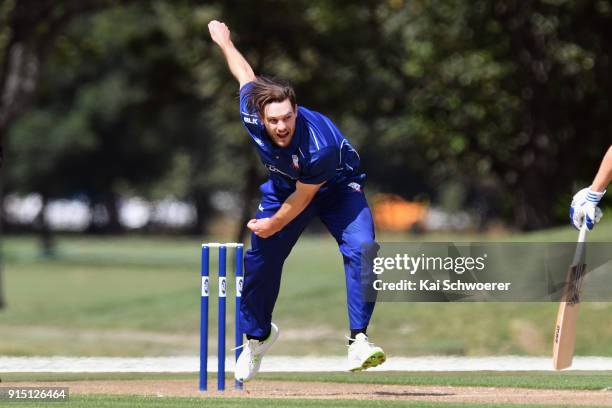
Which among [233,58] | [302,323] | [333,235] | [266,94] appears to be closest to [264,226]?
[333,235]

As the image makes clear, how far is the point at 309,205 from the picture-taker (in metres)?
9.65

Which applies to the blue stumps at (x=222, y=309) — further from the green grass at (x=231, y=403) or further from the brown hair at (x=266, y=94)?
the brown hair at (x=266, y=94)

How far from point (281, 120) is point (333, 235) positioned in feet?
3.33

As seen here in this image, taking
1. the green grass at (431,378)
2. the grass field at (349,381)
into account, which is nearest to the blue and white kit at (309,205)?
the grass field at (349,381)

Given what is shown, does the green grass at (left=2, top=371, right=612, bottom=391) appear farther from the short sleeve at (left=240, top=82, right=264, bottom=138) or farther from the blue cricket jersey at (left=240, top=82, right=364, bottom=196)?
the short sleeve at (left=240, top=82, right=264, bottom=138)

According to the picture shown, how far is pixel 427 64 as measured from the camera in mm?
29172

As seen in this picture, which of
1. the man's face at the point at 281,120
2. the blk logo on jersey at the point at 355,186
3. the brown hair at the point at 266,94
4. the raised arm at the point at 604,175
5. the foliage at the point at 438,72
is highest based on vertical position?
the foliage at the point at 438,72

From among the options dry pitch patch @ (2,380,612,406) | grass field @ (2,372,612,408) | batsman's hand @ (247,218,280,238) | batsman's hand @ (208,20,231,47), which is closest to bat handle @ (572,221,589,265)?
dry pitch patch @ (2,380,612,406)

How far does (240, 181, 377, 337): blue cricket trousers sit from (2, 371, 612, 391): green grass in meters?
1.38

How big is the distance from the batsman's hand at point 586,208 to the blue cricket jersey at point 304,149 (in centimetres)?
162

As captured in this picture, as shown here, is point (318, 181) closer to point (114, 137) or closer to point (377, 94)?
point (377, 94)

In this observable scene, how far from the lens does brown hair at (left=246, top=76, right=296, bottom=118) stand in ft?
29.7

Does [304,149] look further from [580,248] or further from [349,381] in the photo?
[349,381]

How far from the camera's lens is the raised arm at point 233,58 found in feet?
31.4
